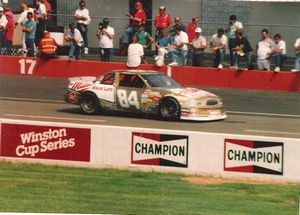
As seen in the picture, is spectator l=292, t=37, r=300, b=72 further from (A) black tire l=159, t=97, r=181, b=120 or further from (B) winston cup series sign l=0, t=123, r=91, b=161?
(B) winston cup series sign l=0, t=123, r=91, b=161

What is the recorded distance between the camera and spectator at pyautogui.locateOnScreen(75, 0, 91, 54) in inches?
575

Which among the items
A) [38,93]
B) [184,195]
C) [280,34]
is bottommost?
[184,195]

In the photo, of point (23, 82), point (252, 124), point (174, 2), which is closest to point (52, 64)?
point (23, 82)

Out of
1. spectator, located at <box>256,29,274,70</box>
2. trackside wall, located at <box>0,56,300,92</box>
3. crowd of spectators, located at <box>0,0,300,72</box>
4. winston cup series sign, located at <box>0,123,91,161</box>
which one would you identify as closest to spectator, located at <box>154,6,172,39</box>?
crowd of spectators, located at <box>0,0,300,72</box>

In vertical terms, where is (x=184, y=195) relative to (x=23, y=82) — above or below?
below

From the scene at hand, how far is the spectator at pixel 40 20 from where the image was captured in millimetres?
14414

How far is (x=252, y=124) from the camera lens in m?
15.1

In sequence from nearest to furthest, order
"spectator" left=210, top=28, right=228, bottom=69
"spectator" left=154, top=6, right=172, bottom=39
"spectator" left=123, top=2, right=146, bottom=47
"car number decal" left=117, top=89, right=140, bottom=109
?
"spectator" left=154, top=6, right=172, bottom=39 < "spectator" left=123, top=2, right=146, bottom=47 < "spectator" left=210, top=28, right=228, bottom=69 < "car number decal" left=117, top=89, right=140, bottom=109

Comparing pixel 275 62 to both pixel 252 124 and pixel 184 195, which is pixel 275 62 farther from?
pixel 184 195

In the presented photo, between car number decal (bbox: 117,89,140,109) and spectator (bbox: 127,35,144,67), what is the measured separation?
73 centimetres

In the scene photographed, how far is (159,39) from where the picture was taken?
602 inches

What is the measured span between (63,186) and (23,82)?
3.30 meters

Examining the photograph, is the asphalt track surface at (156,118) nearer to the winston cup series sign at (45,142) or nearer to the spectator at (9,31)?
the spectator at (9,31)

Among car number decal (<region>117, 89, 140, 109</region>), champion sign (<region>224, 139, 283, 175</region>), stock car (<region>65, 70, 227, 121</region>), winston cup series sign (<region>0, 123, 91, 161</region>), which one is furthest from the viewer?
car number decal (<region>117, 89, 140, 109</region>)
